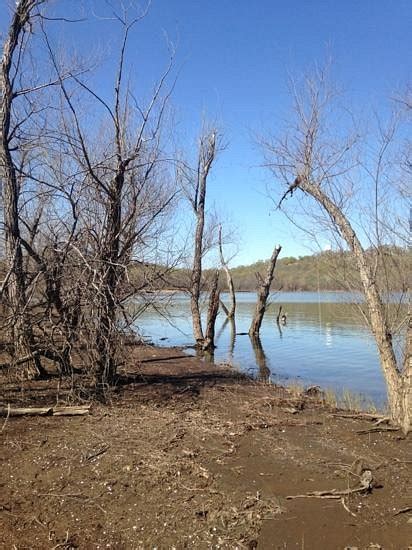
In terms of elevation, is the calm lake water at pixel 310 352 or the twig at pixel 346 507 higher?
the twig at pixel 346 507

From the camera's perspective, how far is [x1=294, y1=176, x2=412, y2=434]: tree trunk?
5.82m

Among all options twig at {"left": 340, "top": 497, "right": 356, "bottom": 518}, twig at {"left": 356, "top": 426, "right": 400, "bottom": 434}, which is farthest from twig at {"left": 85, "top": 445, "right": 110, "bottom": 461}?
twig at {"left": 356, "top": 426, "right": 400, "bottom": 434}

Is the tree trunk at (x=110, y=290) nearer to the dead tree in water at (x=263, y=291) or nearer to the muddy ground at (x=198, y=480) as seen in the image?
the muddy ground at (x=198, y=480)

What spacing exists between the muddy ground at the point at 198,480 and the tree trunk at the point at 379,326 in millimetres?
383

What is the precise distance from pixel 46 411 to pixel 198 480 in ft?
8.58

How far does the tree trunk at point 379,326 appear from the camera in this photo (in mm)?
5824

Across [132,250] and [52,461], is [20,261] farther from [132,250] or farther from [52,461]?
[52,461]

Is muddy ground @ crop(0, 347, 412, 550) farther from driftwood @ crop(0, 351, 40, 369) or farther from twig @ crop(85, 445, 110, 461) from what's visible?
driftwood @ crop(0, 351, 40, 369)

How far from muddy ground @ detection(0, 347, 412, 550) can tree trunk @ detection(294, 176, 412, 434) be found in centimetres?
38

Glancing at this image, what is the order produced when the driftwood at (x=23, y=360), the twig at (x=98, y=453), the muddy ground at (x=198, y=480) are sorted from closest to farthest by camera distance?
the muddy ground at (x=198, y=480) < the twig at (x=98, y=453) < the driftwood at (x=23, y=360)

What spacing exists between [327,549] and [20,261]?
6.07 meters

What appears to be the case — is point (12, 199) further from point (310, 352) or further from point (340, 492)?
point (310, 352)

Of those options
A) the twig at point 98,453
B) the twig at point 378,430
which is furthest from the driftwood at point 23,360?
the twig at point 378,430

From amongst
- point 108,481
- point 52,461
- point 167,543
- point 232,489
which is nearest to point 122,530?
point 167,543
